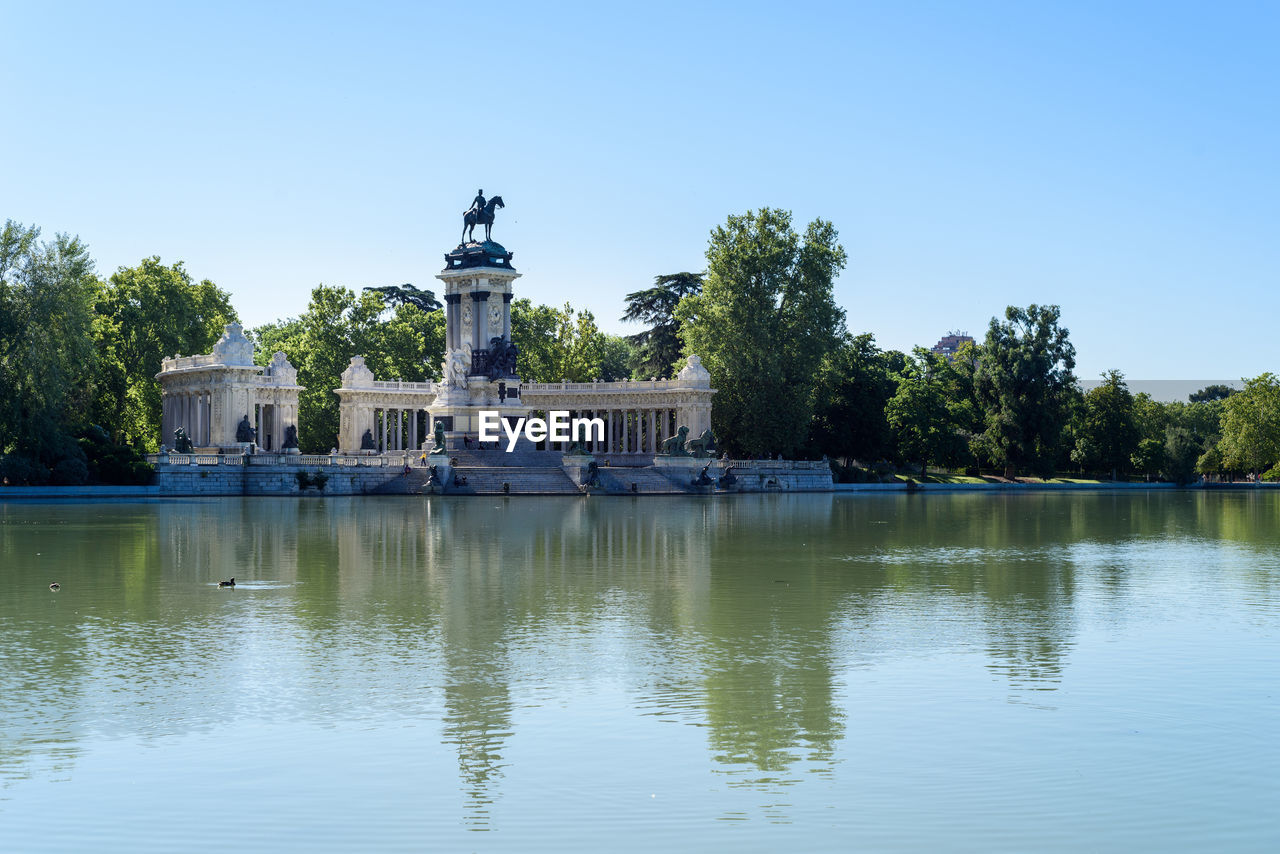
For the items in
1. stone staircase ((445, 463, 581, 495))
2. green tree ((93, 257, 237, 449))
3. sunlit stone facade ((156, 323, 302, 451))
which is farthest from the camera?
green tree ((93, 257, 237, 449))

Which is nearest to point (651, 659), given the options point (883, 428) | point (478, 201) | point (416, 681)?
point (416, 681)

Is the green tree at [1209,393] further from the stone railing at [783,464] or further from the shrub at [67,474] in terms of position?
the shrub at [67,474]

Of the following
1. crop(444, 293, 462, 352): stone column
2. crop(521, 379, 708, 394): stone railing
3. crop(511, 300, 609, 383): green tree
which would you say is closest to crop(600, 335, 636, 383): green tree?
crop(511, 300, 609, 383): green tree

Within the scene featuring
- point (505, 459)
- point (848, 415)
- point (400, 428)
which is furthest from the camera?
point (848, 415)

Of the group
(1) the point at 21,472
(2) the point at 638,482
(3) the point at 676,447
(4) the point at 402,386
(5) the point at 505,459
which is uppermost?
(4) the point at 402,386

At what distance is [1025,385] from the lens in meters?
104

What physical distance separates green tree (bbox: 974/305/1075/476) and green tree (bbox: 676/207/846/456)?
16.8m

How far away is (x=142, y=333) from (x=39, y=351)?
102ft

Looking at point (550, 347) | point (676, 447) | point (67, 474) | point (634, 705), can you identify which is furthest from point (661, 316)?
point (634, 705)

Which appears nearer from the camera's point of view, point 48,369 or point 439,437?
point 48,369

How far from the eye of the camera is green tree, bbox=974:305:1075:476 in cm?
10281

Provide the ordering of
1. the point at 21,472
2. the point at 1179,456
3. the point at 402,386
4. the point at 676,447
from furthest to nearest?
the point at 1179,456 → the point at 402,386 → the point at 676,447 → the point at 21,472

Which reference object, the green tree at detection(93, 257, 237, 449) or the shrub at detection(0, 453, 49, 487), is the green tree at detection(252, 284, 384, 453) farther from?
the shrub at detection(0, 453, 49, 487)

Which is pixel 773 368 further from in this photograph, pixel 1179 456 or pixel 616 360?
pixel 616 360
